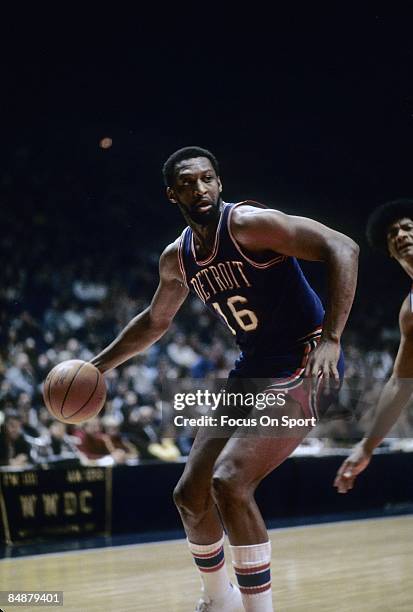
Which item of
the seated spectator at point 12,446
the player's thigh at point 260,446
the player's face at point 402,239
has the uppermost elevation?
the player's face at point 402,239

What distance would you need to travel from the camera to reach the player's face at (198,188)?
3.65 m

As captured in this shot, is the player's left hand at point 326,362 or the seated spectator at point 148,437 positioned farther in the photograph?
the seated spectator at point 148,437

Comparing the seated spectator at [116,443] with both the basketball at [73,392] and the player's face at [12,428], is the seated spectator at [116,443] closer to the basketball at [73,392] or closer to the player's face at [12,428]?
the player's face at [12,428]

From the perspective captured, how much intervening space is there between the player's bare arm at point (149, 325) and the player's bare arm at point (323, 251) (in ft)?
2.44

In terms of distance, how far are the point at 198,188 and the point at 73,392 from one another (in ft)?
3.63

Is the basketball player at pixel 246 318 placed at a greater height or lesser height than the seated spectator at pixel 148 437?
greater

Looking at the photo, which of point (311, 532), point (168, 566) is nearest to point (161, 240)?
point (311, 532)

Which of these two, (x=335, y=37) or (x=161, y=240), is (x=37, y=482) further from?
(x=161, y=240)

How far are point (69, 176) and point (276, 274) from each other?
1004 cm

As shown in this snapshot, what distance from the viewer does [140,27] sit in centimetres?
819

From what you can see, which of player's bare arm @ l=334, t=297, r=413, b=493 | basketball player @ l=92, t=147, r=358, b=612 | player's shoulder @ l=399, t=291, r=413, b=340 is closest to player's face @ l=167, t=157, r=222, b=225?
basketball player @ l=92, t=147, r=358, b=612

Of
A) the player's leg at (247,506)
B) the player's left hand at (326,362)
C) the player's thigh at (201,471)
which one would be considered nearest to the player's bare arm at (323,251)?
the player's left hand at (326,362)

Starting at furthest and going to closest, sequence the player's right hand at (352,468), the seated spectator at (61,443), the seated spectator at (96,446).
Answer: the seated spectator at (96,446) → the seated spectator at (61,443) → the player's right hand at (352,468)

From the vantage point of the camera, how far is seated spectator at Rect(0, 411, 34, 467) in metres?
7.78
